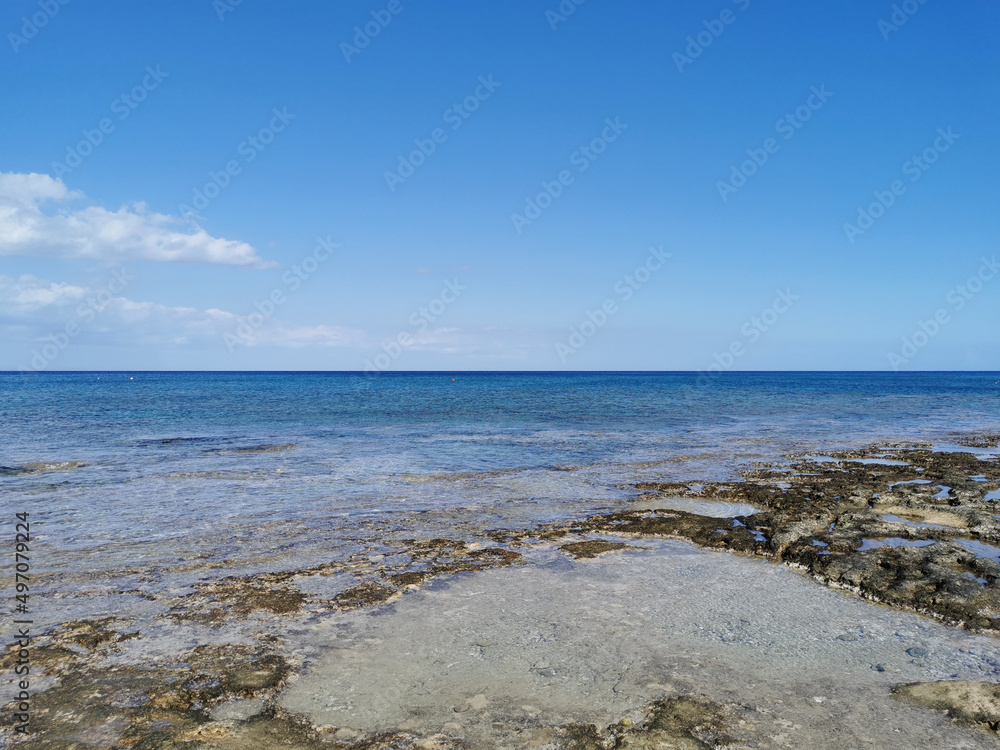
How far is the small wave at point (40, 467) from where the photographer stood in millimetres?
19062

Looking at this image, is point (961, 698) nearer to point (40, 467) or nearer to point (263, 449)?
point (263, 449)

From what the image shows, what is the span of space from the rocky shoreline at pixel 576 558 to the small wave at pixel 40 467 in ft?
46.7

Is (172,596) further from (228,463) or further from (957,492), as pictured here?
(957,492)

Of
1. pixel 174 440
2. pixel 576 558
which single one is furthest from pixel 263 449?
pixel 576 558

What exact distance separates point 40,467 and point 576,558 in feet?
61.3

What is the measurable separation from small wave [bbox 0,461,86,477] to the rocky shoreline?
14240 millimetres

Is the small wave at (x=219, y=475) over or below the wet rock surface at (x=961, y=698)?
below

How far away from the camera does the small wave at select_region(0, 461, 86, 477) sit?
1906 cm

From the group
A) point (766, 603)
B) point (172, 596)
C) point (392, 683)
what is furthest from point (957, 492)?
A: point (172, 596)

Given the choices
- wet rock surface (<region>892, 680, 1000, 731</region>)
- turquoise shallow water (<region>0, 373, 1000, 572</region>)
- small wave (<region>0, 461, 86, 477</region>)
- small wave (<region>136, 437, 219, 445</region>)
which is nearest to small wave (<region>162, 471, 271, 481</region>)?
turquoise shallow water (<region>0, 373, 1000, 572</region>)

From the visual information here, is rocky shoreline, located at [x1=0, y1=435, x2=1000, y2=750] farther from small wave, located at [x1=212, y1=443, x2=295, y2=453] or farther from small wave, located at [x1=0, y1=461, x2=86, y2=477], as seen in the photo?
small wave, located at [x1=212, y1=443, x2=295, y2=453]

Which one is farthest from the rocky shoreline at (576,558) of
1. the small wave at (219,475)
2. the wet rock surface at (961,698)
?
the small wave at (219,475)

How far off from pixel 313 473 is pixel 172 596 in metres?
10.7

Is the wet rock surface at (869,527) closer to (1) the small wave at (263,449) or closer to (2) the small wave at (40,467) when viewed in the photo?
(1) the small wave at (263,449)
